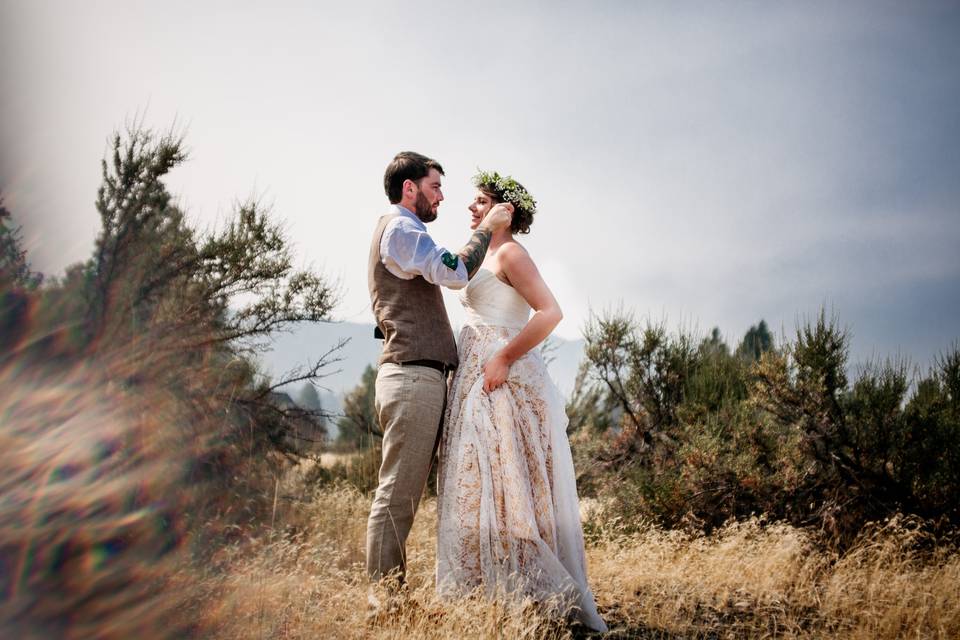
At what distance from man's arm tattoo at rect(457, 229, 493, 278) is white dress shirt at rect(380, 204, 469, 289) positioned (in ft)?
0.18

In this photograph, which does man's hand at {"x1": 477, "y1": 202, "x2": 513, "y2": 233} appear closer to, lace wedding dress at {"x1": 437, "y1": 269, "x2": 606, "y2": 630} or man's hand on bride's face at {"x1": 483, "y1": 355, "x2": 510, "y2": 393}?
lace wedding dress at {"x1": 437, "y1": 269, "x2": 606, "y2": 630}

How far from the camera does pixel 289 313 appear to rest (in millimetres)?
6215

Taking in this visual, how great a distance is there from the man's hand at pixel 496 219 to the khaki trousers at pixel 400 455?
0.83 m

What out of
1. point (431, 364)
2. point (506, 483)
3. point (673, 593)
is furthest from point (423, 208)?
point (673, 593)

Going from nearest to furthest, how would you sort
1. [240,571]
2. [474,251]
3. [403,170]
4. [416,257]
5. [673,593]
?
[416,257] < [474,251] < [403,170] < [240,571] < [673,593]

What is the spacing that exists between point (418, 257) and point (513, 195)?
3.08 ft

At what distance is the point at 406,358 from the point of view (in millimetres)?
3168

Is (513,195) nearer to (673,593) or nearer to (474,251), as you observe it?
(474,251)

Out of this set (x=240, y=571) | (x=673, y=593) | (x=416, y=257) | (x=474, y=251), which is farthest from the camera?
(x=673, y=593)

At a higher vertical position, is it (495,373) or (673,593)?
(495,373)

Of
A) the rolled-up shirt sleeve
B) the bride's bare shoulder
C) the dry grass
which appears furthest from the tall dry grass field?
the bride's bare shoulder

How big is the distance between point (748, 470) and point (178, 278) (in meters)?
5.08

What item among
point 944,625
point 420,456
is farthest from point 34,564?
point 944,625

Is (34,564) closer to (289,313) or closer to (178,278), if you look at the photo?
(178,278)
